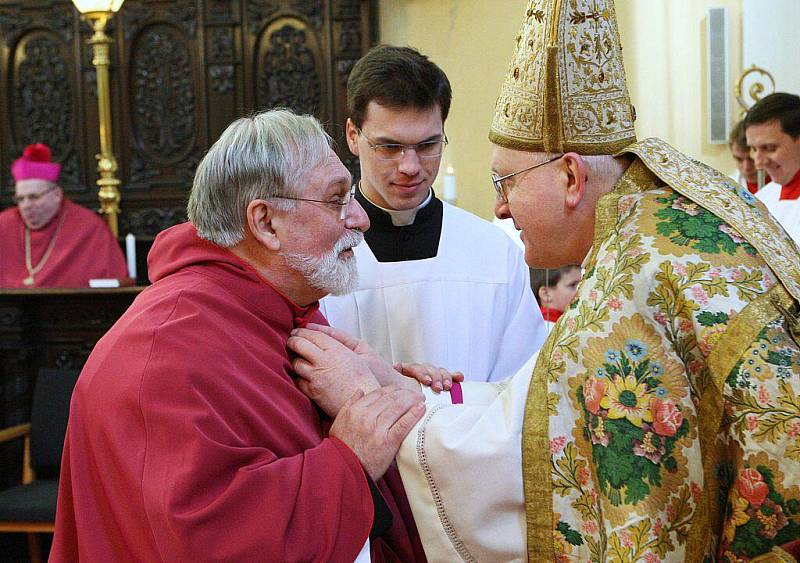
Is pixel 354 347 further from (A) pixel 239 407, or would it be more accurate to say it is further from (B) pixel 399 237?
(B) pixel 399 237

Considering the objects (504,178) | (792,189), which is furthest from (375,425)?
(792,189)

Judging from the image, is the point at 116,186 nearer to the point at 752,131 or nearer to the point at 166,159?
the point at 166,159

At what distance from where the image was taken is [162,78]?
897cm

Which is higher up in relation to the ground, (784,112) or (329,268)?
(784,112)

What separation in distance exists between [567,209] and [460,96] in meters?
6.98

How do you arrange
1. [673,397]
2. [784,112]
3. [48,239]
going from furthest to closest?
1. [48,239]
2. [784,112]
3. [673,397]

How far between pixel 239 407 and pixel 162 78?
24.9 feet

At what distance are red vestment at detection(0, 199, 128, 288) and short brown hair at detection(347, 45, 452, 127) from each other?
552cm

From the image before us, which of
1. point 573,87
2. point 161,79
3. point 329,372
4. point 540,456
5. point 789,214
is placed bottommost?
point 540,456

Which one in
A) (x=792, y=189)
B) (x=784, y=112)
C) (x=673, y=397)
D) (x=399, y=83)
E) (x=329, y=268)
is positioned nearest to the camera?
(x=673, y=397)

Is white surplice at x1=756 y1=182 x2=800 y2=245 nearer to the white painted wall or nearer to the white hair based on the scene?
the white painted wall

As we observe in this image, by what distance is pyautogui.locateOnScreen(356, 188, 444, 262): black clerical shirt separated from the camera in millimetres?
2996

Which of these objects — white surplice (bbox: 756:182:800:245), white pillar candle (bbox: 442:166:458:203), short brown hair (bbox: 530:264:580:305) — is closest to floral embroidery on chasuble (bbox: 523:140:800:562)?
short brown hair (bbox: 530:264:580:305)

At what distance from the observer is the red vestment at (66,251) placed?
26.1 ft
